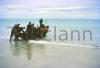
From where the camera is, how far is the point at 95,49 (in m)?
1.83

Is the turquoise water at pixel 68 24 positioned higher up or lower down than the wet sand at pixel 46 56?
higher up

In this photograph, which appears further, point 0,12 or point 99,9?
point 0,12

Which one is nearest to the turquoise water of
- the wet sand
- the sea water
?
the sea water

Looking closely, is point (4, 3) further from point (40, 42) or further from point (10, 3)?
point (40, 42)

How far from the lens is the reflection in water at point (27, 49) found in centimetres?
189

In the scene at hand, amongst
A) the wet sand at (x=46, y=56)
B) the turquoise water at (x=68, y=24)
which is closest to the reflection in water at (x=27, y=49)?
the wet sand at (x=46, y=56)

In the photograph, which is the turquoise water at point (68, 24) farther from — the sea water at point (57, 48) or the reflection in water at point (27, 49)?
the reflection in water at point (27, 49)

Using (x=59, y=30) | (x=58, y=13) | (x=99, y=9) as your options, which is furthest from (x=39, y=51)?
(x=99, y=9)

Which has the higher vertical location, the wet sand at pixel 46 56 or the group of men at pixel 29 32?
the group of men at pixel 29 32

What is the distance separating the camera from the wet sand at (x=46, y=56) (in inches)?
72.2

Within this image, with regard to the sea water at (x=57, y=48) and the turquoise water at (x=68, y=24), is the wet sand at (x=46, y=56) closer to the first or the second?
the sea water at (x=57, y=48)

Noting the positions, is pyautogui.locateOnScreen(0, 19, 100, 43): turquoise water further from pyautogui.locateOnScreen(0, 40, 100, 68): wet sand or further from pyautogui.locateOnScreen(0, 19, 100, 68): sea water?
pyautogui.locateOnScreen(0, 40, 100, 68): wet sand

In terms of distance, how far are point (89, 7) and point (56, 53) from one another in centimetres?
48

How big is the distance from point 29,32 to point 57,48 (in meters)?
0.28
